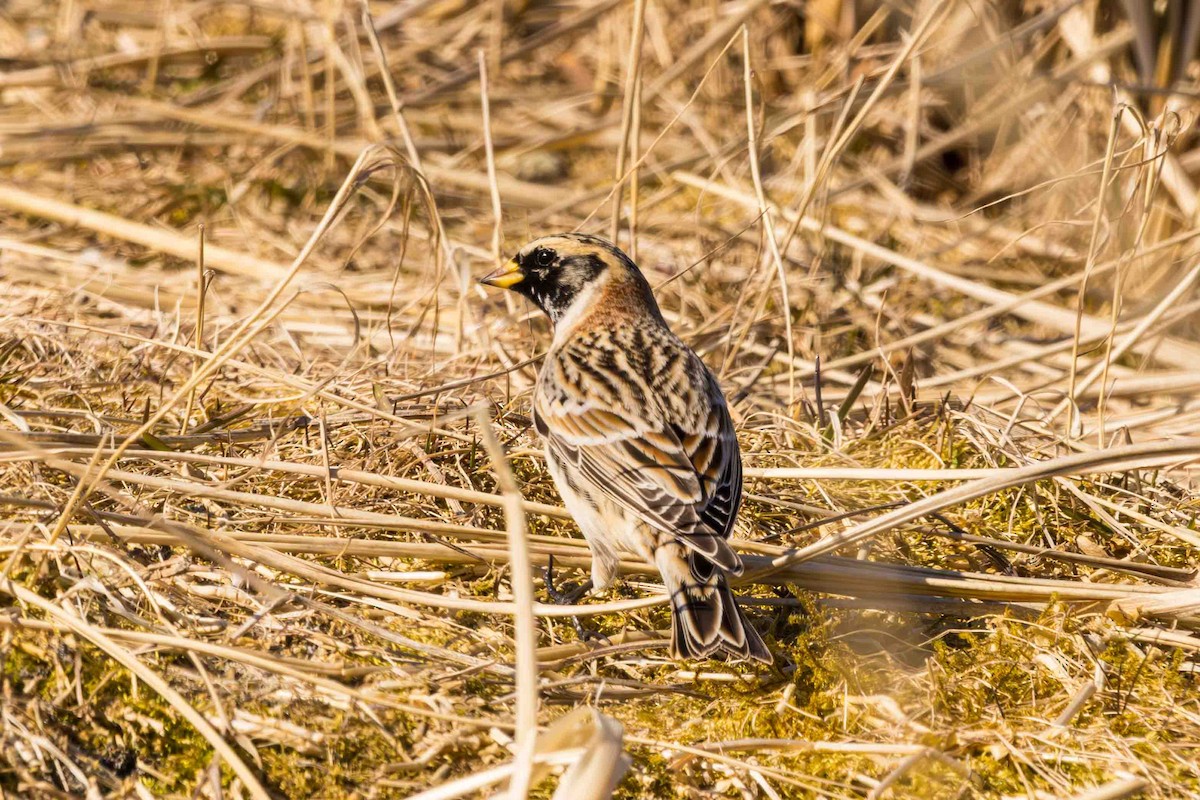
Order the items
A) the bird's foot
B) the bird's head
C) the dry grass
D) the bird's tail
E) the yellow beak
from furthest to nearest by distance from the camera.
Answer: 1. the yellow beak
2. the bird's head
3. the bird's foot
4. the bird's tail
5. the dry grass

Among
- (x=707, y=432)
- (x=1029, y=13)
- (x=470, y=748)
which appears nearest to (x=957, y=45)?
(x=1029, y=13)

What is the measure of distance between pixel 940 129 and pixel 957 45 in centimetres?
65

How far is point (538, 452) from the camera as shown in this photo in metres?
4.24

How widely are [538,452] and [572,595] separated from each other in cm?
67

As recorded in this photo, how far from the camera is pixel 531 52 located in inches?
340

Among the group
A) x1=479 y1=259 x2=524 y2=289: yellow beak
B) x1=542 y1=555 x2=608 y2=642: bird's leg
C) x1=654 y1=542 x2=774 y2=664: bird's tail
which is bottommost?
x1=542 y1=555 x2=608 y2=642: bird's leg

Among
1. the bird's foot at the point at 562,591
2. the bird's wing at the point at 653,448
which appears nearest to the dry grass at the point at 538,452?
the bird's foot at the point at 562,591

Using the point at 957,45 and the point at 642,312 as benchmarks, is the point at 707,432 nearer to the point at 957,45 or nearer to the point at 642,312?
the point at 642,312

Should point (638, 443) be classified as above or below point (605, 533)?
above

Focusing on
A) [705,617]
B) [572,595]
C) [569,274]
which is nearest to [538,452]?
[572,595]

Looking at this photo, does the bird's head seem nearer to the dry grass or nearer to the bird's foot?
the dry grass

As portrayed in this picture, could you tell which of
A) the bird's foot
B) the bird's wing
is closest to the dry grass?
the bird's foot

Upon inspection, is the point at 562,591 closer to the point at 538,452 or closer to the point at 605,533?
the point at 605,533

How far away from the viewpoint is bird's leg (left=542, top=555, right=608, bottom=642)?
356 cm
